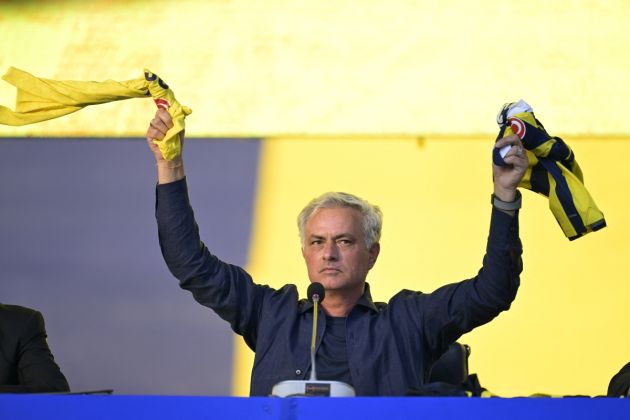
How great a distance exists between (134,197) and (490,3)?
1.57 metres

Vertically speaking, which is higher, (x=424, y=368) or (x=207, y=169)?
(x=207, y=169)

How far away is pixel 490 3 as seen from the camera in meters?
4.43

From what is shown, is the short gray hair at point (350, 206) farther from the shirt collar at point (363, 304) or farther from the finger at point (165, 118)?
the finger at point (165, 118)

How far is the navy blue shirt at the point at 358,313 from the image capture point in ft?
8.14

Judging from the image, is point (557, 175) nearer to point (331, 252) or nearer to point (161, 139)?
point (331, 252)

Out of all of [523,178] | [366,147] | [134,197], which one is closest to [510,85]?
[366,147]

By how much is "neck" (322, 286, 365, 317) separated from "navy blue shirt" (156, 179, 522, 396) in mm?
27

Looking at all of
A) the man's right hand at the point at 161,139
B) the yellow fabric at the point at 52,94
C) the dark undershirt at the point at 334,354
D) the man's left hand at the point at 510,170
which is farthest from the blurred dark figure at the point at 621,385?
the yellow fabric at the point at 52,94

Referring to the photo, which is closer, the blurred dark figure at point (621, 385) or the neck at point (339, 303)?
the blurred dark figure at point (621, 385)

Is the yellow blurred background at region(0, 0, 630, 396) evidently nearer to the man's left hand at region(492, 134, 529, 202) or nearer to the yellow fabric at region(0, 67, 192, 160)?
the yellow fabric at region(0, 67, 192, 160)

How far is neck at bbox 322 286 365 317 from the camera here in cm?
265

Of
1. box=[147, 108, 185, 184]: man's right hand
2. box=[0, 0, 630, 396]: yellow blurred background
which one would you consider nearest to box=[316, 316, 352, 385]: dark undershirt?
box=[147, 108, 185, 184]: man's right hand

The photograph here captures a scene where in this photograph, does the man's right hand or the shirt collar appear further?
the shirt collar

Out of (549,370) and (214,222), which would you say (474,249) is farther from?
(214,222)
